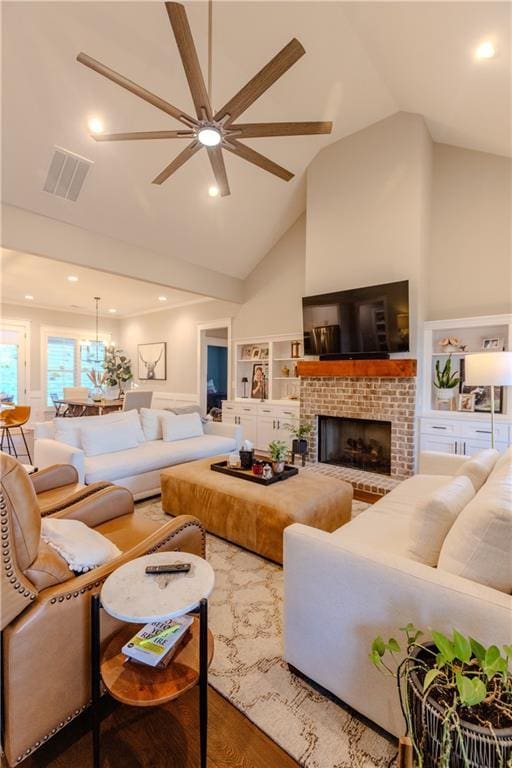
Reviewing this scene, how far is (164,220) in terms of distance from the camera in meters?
4.93

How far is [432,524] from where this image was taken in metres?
1.44

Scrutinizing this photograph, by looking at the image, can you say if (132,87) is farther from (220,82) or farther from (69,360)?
(69,360)

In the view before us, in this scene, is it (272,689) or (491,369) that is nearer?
(272,689)

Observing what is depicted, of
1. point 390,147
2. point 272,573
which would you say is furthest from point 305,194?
point 272,573

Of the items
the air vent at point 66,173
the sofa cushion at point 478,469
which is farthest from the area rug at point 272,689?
the air vent at point 66,173

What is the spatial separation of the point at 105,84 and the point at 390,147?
3.20 meters

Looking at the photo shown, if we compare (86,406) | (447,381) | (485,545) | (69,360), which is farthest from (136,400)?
(485,545)

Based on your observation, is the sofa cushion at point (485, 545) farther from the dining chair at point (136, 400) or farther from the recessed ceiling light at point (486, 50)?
the dining chair at point (136, 400)

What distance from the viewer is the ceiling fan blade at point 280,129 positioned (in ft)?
7.70

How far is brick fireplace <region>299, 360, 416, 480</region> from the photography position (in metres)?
4.28

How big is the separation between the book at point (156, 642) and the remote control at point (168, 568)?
0.52ft

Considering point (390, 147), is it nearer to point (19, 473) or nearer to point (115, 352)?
point (19, 473)

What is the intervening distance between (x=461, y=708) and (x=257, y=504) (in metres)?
1.72

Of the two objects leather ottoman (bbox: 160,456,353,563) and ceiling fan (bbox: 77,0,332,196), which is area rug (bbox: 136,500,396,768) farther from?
ceiling fan (bbox: 77,0,332,196)
